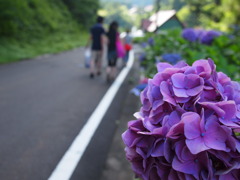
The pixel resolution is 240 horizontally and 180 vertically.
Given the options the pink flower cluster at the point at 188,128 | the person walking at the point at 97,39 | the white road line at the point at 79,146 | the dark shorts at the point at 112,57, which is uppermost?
the pink flower cluster at the point at 188,128

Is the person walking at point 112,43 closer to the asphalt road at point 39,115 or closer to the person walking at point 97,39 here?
the person walking at point 97,39

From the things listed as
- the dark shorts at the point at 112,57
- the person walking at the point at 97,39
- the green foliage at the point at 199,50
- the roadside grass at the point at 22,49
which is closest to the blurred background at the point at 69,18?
the roadside grass at the point at 22,49

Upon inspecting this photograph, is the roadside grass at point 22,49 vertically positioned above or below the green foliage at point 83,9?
below

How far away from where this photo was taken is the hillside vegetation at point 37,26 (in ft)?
42.6

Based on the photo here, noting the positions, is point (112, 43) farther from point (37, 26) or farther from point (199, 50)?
point (37, 26)

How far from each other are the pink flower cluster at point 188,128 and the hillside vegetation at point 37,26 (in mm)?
10234

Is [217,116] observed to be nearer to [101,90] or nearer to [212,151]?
[212,151]

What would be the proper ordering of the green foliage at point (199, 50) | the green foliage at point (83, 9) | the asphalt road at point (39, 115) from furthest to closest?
the green foliage at point (83, 9) < the green foliage at point (199, 50) < the asphalt road at point (39, 115)

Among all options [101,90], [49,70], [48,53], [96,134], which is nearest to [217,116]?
[96,134]

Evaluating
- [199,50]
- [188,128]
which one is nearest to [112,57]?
[199,50]

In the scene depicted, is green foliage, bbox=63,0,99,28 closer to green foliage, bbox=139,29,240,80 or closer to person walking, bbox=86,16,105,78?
person walking, bbox=86,16,105,78

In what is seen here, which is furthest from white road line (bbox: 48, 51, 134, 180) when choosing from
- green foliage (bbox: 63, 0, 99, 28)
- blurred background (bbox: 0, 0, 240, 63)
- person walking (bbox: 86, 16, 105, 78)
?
green foliage (bbox: 63, 0, 99, 28)

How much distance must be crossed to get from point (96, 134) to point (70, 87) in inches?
133

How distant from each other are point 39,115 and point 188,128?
423cm
